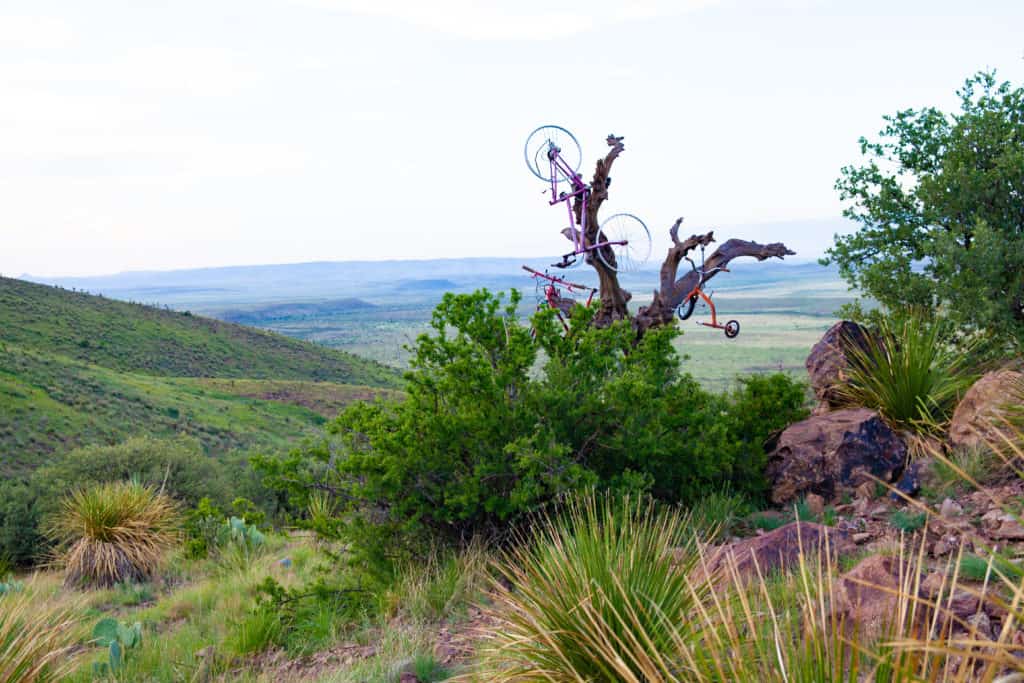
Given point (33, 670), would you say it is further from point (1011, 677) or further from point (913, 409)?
point (913, 409)

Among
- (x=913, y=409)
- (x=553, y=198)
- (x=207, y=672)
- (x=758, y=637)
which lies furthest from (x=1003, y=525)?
(x=553, y=198)

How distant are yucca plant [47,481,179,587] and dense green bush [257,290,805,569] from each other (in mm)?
5208

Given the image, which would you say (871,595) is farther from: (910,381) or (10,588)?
(10,588)

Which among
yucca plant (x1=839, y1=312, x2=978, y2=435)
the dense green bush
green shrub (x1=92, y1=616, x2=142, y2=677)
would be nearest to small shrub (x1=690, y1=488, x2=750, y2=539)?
the dense green bush

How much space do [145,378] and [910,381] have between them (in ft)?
158

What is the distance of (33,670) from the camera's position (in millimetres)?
4949

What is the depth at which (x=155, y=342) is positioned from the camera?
6488cm

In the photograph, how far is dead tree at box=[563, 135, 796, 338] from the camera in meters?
11.6

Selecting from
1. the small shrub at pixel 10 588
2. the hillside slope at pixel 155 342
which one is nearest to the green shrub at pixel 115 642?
the small shrub at pixel 10 588

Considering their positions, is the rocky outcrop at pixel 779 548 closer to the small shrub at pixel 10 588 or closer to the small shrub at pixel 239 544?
the small shrub at pixel 10 588

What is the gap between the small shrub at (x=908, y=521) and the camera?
6.51 meters

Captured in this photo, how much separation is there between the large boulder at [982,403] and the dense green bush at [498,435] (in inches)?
88.0

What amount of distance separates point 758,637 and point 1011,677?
2.90ft

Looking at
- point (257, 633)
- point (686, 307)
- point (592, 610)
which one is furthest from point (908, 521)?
point (686, 307)
